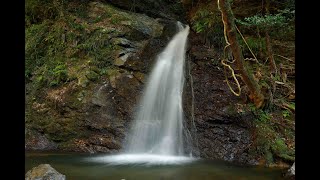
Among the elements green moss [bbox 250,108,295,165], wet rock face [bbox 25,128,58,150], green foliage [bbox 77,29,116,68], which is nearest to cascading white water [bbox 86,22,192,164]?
green foliage [bbox 77,29,116,68]

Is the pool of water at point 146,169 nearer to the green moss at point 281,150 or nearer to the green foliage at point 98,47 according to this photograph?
the green moss at point 281,150

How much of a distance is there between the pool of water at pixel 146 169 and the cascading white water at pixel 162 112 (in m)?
0.83

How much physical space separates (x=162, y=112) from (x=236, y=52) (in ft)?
9.87

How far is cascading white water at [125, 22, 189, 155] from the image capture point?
8959 millimetres

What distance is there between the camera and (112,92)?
32.2 ft

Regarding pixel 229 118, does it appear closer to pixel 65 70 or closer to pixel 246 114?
pixel 246 114

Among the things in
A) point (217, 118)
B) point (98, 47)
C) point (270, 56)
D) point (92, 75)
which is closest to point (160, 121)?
point (217, 118)

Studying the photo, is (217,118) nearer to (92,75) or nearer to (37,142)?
(92,75)

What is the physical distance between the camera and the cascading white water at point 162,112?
29.4 ft

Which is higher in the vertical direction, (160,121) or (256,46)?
(256,46)

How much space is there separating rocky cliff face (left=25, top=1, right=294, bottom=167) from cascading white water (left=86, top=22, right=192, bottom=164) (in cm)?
27

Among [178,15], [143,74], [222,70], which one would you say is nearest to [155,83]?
[143,74]

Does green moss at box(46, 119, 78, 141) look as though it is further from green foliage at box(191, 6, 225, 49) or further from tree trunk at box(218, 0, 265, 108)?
green foliage at box(191, 6, 225, 49)

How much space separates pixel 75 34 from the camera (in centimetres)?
1164
